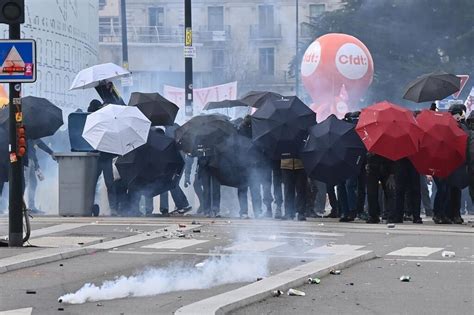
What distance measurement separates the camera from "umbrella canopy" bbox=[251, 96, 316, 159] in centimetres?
1884

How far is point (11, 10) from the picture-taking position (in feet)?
47.1

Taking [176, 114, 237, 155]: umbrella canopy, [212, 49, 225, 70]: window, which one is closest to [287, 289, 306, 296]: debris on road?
[176, 114, 237, 155]: umbrella canopy

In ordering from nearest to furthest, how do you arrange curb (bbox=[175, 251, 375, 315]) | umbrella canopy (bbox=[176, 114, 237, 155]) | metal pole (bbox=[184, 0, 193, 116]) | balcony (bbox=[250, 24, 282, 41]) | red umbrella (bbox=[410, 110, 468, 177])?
curb (bbox=[175, 251, 375, 315]), red umbrella (bbox=[410, 110, 468, 177]), umbrella canopy (bbox=[176, 114, 237, 155]), metal pole (bbox=[184, 0, 193, 116]), balcony (bbox=[250, 24, 282, 41])

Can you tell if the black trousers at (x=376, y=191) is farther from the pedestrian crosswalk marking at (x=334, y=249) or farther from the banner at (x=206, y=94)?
the banner at (x=206, y=94)

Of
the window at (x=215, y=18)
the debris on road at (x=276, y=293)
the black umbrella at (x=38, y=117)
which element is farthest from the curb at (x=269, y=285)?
the window at (x=215, y=18)

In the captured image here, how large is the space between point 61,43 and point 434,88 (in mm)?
16059

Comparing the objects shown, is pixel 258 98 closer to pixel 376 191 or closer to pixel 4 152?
pixel 376 191

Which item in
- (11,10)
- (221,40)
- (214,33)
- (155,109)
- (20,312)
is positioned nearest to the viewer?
(20,312)

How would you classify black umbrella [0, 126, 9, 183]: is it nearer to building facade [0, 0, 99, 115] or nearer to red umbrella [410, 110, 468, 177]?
red umbrella [410, 110, 468, 177]

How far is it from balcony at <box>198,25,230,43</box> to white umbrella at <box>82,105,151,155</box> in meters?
8.63

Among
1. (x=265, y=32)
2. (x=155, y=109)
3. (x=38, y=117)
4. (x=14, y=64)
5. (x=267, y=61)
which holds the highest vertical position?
(x=265, y=32)

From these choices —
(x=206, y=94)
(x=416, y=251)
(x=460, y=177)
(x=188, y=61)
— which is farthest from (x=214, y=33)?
(x=416, y=251)

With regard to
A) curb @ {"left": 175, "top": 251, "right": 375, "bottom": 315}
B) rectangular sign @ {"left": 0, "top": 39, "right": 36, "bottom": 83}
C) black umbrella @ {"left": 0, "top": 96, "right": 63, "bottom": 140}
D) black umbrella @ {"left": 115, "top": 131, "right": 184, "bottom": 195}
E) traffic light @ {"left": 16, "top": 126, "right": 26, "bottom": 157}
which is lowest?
curb @ {"left": 175, "top": 251, "right": 375, "bottom": 315}

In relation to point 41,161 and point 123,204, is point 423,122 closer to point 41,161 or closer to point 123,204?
point 123,204
